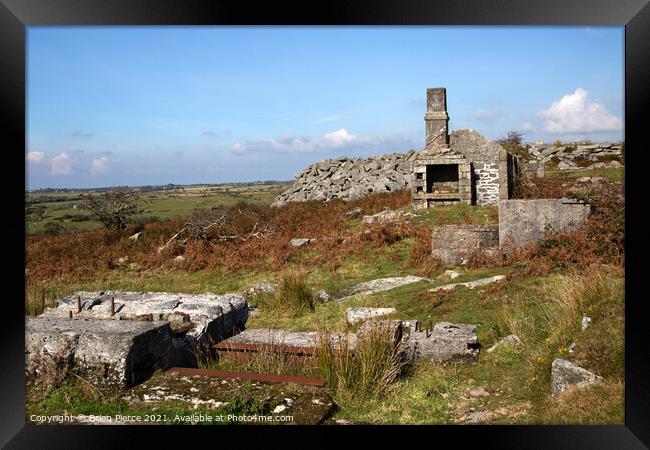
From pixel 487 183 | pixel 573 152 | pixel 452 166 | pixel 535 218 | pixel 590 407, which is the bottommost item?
pixel 590 407

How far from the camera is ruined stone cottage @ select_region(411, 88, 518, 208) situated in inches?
712

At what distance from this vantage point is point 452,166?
19.0m

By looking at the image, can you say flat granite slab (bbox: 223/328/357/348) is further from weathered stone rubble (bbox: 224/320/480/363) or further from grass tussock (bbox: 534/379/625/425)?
grass tussock (bbox: 534/379/625/425)

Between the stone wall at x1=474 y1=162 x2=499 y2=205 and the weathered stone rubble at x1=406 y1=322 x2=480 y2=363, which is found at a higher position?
the stone wall at x1=474 y1=162 x2=499 y2=205

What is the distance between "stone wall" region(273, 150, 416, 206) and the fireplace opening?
453 centimetres

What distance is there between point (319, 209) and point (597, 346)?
56.3 feet

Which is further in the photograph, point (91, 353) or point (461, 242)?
point (461, 242)

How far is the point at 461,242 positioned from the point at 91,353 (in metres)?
7.89

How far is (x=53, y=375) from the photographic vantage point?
13.9 ft

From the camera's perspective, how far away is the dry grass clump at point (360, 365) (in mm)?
4480

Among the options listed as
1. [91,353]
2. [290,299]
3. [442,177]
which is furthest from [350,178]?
[91,353]

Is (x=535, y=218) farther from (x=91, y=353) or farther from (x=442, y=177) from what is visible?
(x=442, y=177)

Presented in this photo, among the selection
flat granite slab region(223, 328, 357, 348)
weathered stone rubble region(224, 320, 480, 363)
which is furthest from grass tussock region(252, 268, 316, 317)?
weathered stone rubble region(224, 320, 480, 363)
